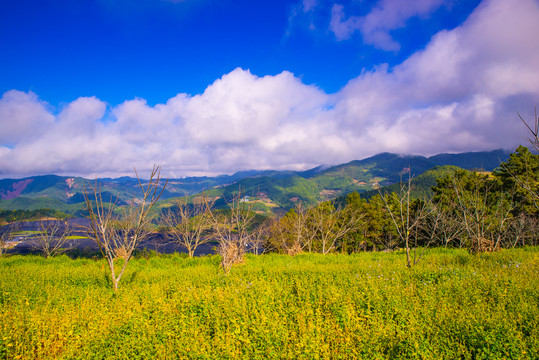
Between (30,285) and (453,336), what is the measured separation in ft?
53.6

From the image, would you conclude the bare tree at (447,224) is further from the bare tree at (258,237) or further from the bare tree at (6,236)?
the bare tree at (6,236)

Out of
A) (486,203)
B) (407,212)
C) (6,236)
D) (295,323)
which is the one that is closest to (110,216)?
(295,323)

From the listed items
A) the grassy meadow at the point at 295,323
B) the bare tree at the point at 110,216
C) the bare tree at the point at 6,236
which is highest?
the bare tree at the point at 110,216

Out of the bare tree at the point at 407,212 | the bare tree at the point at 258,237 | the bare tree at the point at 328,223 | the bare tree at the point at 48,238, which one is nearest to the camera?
the bare tree at the point at 407,212

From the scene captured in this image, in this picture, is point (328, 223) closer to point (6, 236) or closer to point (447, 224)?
point (447, 224)

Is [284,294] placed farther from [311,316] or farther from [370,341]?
[370,341]

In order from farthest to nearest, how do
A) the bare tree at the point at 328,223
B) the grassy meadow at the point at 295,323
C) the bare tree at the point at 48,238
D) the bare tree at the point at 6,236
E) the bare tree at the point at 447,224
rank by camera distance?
the bare tree at the point at 6,236 < the bare tree at the point at 48,238 < the bare tree at the point at 328,223 < the bare tree at the point at 447,224 < the grassy meadow at the point at 295,323

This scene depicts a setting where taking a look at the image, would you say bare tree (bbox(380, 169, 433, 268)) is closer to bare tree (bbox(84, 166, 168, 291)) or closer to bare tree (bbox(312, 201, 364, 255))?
bare tree (bbox(312, 201, 364, 255))

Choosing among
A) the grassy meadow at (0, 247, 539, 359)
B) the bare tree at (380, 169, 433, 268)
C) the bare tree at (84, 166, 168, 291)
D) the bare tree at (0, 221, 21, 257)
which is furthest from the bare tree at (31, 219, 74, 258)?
the bare tree at (380, 169, 433, 268)

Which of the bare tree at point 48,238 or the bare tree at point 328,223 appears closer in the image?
the bare tree at point 328,223

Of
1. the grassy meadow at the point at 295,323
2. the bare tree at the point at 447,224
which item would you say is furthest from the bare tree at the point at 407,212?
the grassy meadow at the point at 295,323

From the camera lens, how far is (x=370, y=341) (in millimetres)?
5449

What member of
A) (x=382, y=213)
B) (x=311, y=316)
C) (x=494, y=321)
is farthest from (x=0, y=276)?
(x=382, y=213)

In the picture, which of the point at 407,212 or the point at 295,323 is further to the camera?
the point at 407,212
